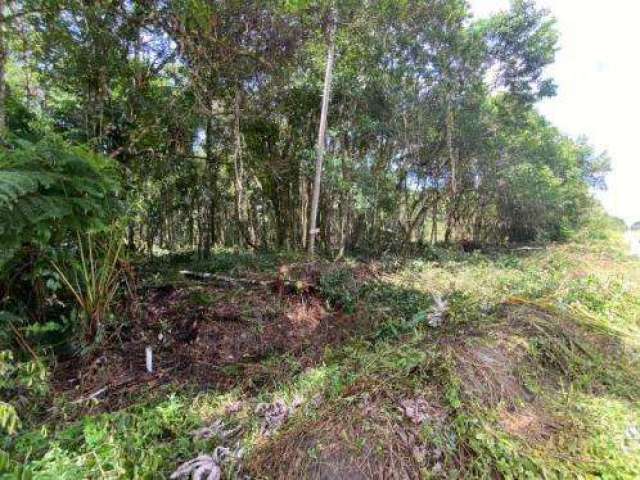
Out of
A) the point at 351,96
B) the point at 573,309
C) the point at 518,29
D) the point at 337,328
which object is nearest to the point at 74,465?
the point at 337,328

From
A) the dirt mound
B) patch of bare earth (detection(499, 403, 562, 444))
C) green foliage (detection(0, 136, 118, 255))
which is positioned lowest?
the dirt mound

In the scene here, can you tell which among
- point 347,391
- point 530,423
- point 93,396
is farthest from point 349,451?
point 93,396

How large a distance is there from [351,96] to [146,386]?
709 cm

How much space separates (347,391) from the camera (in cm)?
214

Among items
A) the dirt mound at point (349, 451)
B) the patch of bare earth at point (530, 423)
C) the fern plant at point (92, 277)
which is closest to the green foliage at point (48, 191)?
the fern plant at point (92, 277)

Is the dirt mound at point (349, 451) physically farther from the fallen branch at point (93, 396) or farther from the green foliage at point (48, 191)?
the green foliage at point (48, 191)

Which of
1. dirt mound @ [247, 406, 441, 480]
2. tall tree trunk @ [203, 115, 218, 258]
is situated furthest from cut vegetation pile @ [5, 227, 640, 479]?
tall tree trunk @ [203, 115, 218, 258]

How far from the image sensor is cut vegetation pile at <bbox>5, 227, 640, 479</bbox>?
1643 mm

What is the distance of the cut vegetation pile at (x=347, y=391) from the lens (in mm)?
1643

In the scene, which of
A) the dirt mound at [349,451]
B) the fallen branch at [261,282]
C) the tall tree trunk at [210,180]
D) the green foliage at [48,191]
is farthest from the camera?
the tall tree trunk at [210,180]

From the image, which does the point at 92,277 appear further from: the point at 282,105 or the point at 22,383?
the point at 282,105

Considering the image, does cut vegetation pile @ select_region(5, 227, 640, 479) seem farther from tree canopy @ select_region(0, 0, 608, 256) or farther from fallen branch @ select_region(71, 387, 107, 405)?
tree canopy @ select_region(0, 0, 608, 256)

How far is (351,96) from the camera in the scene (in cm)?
751

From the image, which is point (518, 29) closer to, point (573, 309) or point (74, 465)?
point (573, 309)
